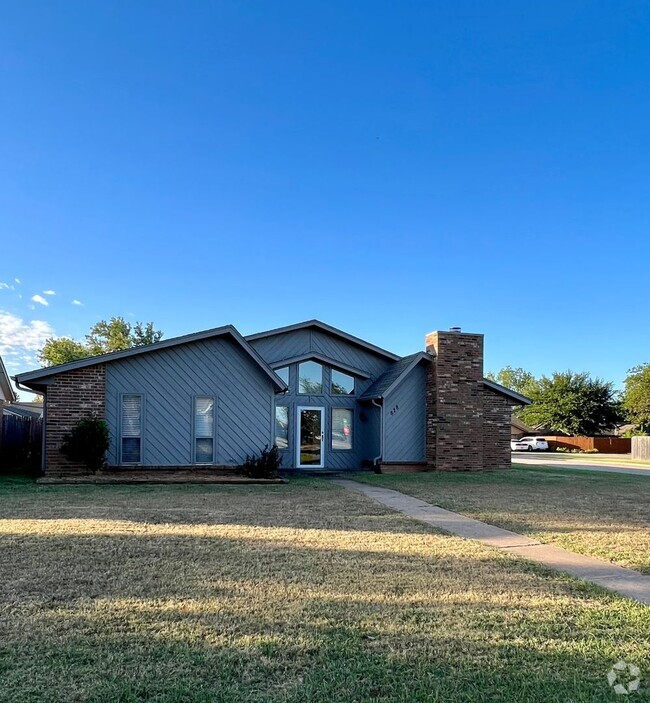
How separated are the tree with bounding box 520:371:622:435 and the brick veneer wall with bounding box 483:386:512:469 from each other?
3525 cm

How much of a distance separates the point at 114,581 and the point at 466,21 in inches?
613

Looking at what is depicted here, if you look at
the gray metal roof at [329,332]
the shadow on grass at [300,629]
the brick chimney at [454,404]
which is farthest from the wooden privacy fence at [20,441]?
the shadow on grass at [300,629]

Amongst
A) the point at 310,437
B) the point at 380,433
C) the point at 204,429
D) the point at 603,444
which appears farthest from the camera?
the point at 603,444

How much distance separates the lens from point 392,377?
59.8 feet

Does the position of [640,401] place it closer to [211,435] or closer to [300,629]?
[211,435]

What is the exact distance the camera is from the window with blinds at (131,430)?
47.9ft

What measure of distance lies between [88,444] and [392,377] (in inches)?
354

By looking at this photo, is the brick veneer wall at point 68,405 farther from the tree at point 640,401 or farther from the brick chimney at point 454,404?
the tree at point 640,401

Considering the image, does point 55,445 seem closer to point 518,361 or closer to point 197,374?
point 197,374

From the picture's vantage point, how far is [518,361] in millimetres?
97312

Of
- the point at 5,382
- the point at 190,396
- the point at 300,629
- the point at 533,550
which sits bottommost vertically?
the point at 533,550

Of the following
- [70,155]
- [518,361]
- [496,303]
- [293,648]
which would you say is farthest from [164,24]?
[518,361]

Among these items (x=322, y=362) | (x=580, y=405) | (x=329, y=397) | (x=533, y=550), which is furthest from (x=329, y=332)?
(x=580, y=405)

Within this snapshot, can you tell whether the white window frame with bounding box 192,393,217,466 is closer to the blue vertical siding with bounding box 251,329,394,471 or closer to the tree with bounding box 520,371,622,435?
the blue vertical siding with bounding box 251,329,394,471
